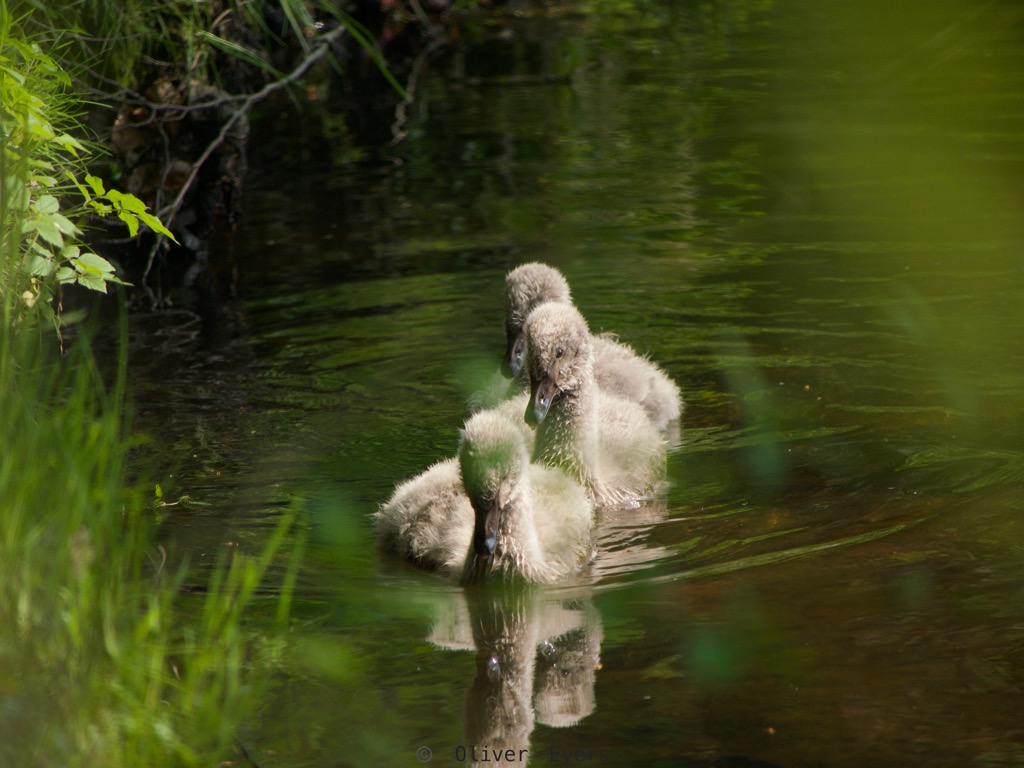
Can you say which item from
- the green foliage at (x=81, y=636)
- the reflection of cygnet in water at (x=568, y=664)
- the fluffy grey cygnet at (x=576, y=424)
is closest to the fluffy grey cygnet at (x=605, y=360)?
the fluffy grey cygnet at (x=576, y=424)

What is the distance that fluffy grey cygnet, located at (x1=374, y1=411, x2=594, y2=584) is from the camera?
5.02 meters

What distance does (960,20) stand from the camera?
7.59 ft

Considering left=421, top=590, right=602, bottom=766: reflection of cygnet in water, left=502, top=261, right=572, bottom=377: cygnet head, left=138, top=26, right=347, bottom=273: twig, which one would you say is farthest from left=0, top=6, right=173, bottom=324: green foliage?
left=138, top=26, right=347, bottom=273: twig

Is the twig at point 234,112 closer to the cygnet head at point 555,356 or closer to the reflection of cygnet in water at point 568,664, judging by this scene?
the cygnet head at point 555,356

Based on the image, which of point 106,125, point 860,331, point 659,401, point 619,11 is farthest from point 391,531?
point 619,11

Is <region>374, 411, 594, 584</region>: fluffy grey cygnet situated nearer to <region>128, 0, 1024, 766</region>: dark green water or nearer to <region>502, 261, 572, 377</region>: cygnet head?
<region>128, 0, 1024, 766</region>: dark green water

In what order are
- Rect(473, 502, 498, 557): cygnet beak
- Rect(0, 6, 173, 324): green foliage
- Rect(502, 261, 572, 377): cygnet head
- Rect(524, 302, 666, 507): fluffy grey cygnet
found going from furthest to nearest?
Rect(502, 261, 572, 377): cygnet head < Rect(524, 302, 666, 507): fluffy grey cygnet < Rect(473, 502, 498, 557): cygnet beak < Rect(0, 6, 173, 324): green foliage

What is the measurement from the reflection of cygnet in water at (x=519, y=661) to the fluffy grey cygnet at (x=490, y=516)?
0.15 m

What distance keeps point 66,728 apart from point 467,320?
17.7 feet

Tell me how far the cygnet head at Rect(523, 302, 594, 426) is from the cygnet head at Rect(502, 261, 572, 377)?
687 mm

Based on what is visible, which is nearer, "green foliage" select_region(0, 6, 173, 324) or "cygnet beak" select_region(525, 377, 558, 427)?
"green foliage" select_region(0, 6, 173, 324)

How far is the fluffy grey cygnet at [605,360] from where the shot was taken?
6.79 metres

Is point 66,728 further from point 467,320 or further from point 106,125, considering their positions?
point 106,125

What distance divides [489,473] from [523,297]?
2.15m
